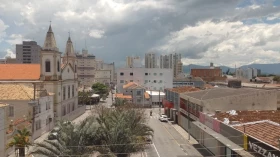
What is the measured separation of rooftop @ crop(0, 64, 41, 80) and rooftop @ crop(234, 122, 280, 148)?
131ft

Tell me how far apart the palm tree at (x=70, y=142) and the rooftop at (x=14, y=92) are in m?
20.2

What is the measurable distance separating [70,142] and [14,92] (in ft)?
78.0

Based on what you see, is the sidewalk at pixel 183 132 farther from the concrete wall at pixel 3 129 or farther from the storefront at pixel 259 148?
the concrete wall at pixel 3 129

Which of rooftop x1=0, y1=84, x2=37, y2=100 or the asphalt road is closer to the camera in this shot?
the asphalt road

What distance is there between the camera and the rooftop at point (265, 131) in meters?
20.5

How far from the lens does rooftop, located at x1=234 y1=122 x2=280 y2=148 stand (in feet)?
67.2

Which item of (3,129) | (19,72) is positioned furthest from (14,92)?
(19,72)

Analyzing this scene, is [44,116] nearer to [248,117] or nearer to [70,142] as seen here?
[70,142]

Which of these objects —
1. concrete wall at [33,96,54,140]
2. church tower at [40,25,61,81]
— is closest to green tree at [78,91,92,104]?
church tower at [40,25,61,81]

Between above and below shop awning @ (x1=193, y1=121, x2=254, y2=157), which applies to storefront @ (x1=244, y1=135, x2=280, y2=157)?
above

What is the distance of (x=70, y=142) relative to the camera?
20.8 meters

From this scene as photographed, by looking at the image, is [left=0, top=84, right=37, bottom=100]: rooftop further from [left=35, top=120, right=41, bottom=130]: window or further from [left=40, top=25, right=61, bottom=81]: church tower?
[left=40, top=25, right=61, bottom=81]: church tower

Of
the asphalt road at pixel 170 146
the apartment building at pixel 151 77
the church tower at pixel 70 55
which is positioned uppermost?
the church tower at pixel 70 55

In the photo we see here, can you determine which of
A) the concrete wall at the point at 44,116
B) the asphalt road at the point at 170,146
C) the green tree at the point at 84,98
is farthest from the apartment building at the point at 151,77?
the concrete wall at the point at 44,116
